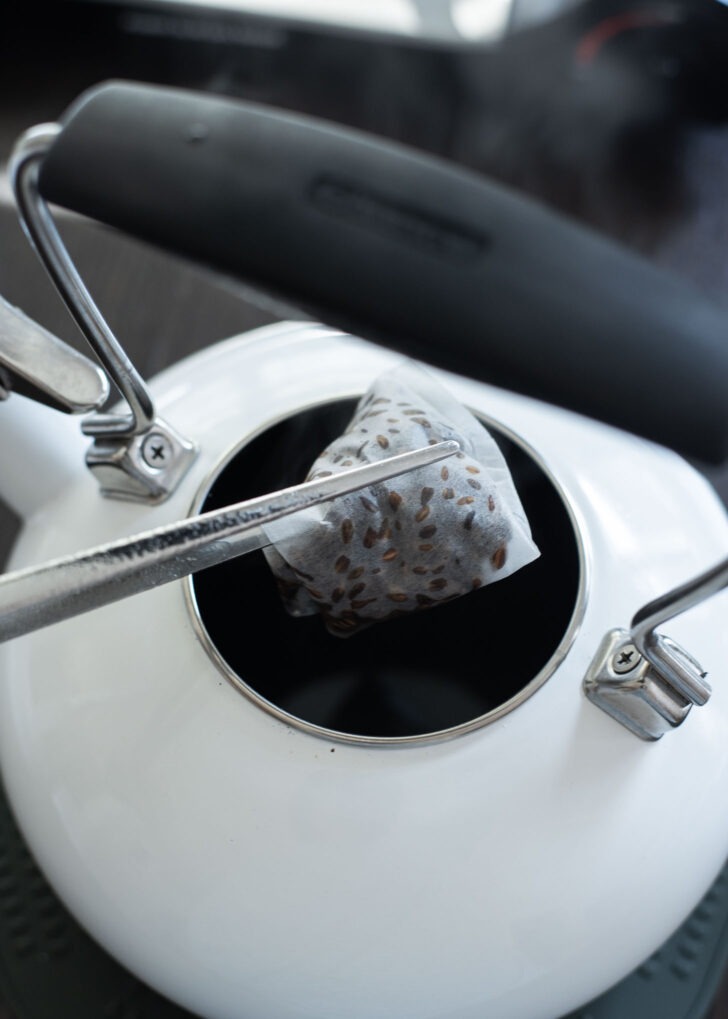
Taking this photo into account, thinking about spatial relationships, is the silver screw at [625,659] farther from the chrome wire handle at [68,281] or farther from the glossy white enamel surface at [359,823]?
the chrome wire handle at [68,281]

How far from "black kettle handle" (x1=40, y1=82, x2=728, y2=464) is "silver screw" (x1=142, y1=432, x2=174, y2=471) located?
13 cm

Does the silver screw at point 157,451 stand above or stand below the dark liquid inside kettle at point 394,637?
above

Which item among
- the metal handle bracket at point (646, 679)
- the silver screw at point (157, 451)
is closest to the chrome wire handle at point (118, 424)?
the silver screw at point (157, 451)

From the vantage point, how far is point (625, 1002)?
0.46 meters

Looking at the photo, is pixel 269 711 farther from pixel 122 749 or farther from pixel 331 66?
pixel 331 66

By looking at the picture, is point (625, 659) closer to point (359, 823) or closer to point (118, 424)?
point (359, 823)

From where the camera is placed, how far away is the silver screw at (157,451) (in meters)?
0.39

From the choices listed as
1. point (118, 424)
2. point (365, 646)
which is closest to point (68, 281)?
point (118, 424)

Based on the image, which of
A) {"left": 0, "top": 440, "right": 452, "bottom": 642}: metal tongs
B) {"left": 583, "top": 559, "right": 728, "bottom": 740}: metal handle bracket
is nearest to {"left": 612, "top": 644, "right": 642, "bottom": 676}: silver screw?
{"left": 583, "top": 559, "right": 728, "bottom": 740}: metal handle bracket

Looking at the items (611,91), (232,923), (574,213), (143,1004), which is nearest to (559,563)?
(232,923)

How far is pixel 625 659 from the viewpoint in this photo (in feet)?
1.14

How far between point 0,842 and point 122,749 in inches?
7.4

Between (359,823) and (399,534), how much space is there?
0.11 meters

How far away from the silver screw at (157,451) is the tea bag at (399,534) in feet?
0.22
